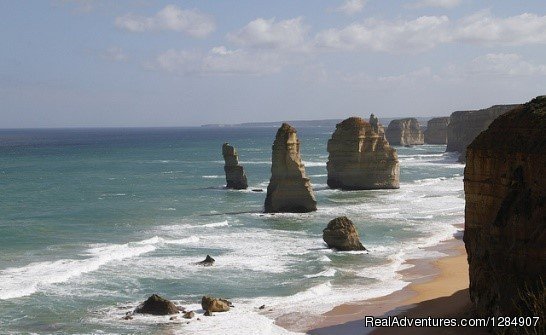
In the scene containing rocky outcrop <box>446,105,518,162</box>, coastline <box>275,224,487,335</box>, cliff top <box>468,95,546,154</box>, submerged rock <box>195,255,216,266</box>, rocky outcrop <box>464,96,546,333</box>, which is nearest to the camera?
rocky outcrop <box>464,96,546,333</box>

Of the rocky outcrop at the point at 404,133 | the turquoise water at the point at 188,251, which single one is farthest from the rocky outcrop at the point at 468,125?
the rocky outcrop at the point at 404,133

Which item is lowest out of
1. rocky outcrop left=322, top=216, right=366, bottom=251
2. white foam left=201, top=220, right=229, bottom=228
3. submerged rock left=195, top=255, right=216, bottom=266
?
submerged rock left=195, top=255, right=216, bottom=266

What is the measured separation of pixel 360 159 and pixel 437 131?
116138 mm

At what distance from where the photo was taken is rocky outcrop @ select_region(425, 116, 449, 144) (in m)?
186

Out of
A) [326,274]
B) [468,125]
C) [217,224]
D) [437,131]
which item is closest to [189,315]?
[326,274]

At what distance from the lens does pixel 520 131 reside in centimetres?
2267

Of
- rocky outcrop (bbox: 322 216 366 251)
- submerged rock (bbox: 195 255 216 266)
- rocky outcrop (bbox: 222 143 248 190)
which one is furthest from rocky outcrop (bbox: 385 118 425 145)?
submerged rock (bbox: 195 255 216 266)

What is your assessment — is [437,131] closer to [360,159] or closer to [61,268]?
[360,159]

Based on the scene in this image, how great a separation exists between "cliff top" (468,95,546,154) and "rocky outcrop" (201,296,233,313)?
12216mm

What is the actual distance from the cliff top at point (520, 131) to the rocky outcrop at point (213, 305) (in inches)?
481

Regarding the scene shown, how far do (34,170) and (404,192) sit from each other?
2304 inches

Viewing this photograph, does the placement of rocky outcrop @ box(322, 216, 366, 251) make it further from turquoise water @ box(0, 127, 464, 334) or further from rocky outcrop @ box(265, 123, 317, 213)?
rocky outcrop @ box(265, 123, 317, 213)

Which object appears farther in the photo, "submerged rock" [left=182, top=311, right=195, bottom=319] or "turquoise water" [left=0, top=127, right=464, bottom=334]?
"turquoise water" [left=0, top=127, right=464, bottom=334]

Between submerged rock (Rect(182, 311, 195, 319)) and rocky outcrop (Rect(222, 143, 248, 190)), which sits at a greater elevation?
rocky outcrop (Rect(222, 143, 248, 190))
